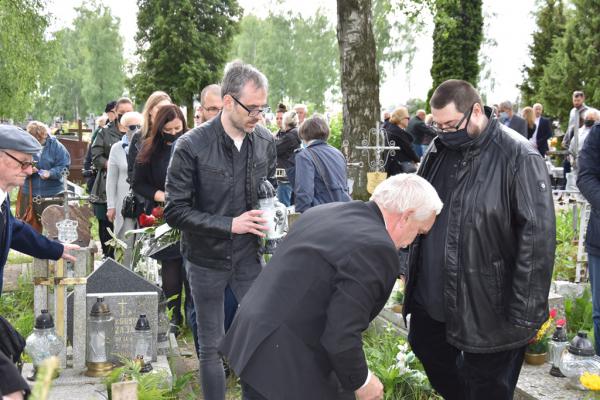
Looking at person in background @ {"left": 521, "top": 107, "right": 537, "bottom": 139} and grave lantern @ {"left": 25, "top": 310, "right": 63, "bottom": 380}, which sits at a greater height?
person in background @ {"left": 521, "top": 107, "right": 537, "bottom": 139}

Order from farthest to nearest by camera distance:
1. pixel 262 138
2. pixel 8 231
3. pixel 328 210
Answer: pixel 262 138, pixel 8 231, pixel 328 210

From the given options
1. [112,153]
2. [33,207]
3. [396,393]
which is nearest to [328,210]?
[396,393]

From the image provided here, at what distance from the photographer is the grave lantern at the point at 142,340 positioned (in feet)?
15.1

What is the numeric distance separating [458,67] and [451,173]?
21.6m

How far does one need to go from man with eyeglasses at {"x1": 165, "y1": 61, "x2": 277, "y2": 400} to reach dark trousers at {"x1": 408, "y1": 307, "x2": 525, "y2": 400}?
3.18 ft

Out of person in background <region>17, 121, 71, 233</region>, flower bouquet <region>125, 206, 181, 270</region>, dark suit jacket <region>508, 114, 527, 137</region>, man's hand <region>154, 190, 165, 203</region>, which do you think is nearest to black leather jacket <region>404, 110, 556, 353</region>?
flower bouquet <region>125, 206, 181, 270</region>

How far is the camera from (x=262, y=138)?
3951mm

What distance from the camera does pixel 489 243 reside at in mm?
3365

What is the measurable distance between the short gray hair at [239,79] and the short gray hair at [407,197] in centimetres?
125

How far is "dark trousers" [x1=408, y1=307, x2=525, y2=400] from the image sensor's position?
11.4 ft

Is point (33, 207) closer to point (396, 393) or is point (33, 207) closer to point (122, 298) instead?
point (122, 298)

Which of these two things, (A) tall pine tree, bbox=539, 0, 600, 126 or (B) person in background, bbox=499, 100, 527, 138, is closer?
(B) person in background, bbox=499, 100, 527, 138

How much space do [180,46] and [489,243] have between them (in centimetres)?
3977

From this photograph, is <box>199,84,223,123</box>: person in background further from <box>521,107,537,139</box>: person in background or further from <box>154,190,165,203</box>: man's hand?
<box>521,107,537,139</box>: person in background
